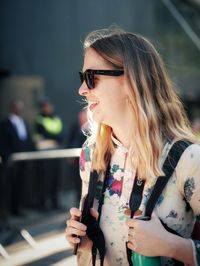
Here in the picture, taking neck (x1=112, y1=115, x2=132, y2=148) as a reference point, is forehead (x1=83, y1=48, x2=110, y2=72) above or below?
above

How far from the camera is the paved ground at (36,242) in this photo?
4980 millimetres

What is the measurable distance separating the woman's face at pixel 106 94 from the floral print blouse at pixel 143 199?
0.40 ft

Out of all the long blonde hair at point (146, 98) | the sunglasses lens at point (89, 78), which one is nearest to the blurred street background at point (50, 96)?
the long blonde hair at point (146, 98)

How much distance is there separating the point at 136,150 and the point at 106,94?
26 cm

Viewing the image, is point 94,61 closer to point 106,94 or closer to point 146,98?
point 106,94

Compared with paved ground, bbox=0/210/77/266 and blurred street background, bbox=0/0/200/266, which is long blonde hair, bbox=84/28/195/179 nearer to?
blurred street background, bbox=0/0/200/266

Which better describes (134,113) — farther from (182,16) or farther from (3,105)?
(182,16)

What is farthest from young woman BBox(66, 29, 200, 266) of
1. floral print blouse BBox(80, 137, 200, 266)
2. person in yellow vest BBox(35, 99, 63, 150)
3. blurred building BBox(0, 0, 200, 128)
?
blurred building BBox(0, 0, 200, 128)

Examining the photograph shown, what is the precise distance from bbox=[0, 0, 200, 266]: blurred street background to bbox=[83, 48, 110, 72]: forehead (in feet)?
1.86

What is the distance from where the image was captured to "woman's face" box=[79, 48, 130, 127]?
100 inches

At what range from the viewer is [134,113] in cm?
251

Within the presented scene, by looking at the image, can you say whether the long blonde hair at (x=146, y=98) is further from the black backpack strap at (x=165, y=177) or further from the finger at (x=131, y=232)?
the finger at (x=131, y=232)

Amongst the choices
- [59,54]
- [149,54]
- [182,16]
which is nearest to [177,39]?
[182,16]

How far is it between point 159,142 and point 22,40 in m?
12.9
